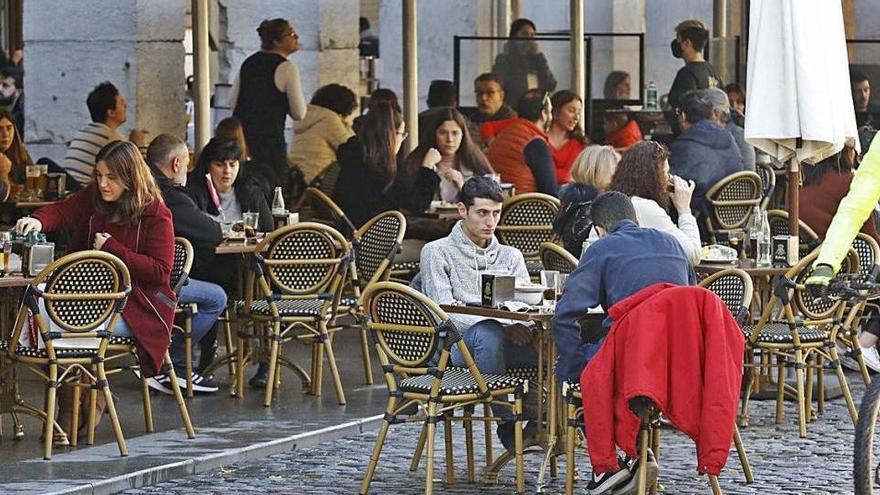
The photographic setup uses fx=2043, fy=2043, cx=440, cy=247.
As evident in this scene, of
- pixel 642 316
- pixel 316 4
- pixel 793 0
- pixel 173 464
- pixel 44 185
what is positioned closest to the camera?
pixel 642 316

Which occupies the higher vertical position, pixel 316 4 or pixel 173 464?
pixel 316 4

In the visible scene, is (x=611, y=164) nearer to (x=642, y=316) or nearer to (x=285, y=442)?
(x=285, y=442)

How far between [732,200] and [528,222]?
160 cm

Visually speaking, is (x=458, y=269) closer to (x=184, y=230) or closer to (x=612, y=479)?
(x=612, y=479)

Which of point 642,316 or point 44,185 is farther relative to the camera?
point 44,185

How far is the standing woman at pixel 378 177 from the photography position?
12.4m

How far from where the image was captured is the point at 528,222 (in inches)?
475

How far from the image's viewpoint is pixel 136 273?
8.89m

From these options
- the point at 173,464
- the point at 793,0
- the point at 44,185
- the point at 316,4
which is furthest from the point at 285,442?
the point at 316,4

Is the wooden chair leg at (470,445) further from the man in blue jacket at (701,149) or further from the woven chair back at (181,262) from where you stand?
the man in blue jacket at (701,149)

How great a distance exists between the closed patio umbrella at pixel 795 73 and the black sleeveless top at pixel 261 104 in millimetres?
4872

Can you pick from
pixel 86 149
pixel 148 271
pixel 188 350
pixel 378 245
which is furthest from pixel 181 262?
pixel 86 149

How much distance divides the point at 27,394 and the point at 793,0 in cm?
429

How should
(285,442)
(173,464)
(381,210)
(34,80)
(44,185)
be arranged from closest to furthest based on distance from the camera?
(173,464)
(285,442)
(381,210)
(44,185)
(34,80)
